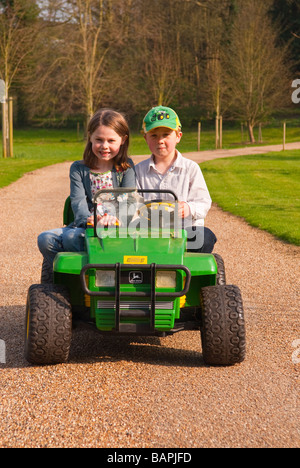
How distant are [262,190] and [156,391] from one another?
42.0 feet

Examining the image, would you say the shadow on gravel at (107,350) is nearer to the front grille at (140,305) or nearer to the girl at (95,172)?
the front grille at (140,305)

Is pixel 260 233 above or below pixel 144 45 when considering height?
below

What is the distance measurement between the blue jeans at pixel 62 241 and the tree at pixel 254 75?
128 feet

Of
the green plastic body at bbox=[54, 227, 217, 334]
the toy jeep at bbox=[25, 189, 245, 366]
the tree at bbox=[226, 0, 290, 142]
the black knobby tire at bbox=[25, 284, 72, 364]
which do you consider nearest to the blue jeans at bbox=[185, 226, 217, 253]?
the toy jeep at bbox=[25, 189, 245, 366]

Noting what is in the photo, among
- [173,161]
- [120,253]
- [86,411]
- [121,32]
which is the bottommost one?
[86,411]

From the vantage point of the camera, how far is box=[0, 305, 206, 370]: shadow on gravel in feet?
14.1

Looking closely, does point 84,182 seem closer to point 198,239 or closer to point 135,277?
point 198,239

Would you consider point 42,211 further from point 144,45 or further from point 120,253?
point 144,45

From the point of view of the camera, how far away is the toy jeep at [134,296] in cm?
391

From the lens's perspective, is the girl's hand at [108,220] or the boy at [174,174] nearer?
the girl's hand at [108,220]

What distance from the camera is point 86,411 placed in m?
3.41

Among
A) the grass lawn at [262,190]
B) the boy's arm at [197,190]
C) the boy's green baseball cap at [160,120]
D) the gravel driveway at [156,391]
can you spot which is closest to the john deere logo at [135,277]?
the gravel driveway at [156,391]

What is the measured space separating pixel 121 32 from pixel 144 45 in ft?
26.8
